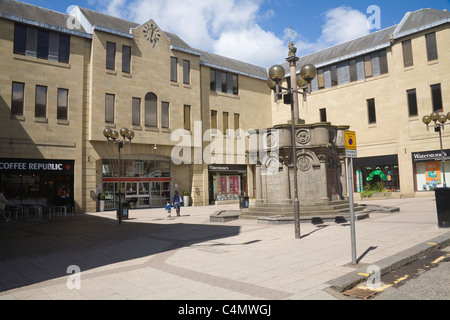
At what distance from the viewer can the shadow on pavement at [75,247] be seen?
Answer: 277 inches

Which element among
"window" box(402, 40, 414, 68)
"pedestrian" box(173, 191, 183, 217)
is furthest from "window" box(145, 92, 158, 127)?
"window" box(402, 40, 414, 68)

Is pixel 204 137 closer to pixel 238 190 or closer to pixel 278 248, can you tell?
pixel 238 190

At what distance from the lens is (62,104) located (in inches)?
926

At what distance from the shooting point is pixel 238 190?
1356 inches

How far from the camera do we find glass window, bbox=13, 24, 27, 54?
2194cm

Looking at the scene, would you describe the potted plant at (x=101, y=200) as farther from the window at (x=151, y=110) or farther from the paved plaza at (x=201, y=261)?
the paved plaza at (x=201, y=261)

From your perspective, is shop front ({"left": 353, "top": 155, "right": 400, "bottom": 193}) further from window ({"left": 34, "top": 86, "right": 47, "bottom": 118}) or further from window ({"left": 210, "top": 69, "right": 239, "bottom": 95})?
window ({"left": 34, "top": 86, "right": 47, "bottom": 118})

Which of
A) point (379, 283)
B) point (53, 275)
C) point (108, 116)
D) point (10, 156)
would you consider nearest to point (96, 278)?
point (53, 275)

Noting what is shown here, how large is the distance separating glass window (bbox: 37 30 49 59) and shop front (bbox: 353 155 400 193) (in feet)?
91.3

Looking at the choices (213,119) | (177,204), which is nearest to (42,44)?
(177,204)

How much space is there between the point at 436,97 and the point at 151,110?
918 inches

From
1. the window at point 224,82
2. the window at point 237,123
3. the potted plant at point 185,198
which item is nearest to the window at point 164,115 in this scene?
the potted plant at point 185,198

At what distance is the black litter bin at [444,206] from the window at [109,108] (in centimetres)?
2171

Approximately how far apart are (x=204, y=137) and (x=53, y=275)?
81.6ft
